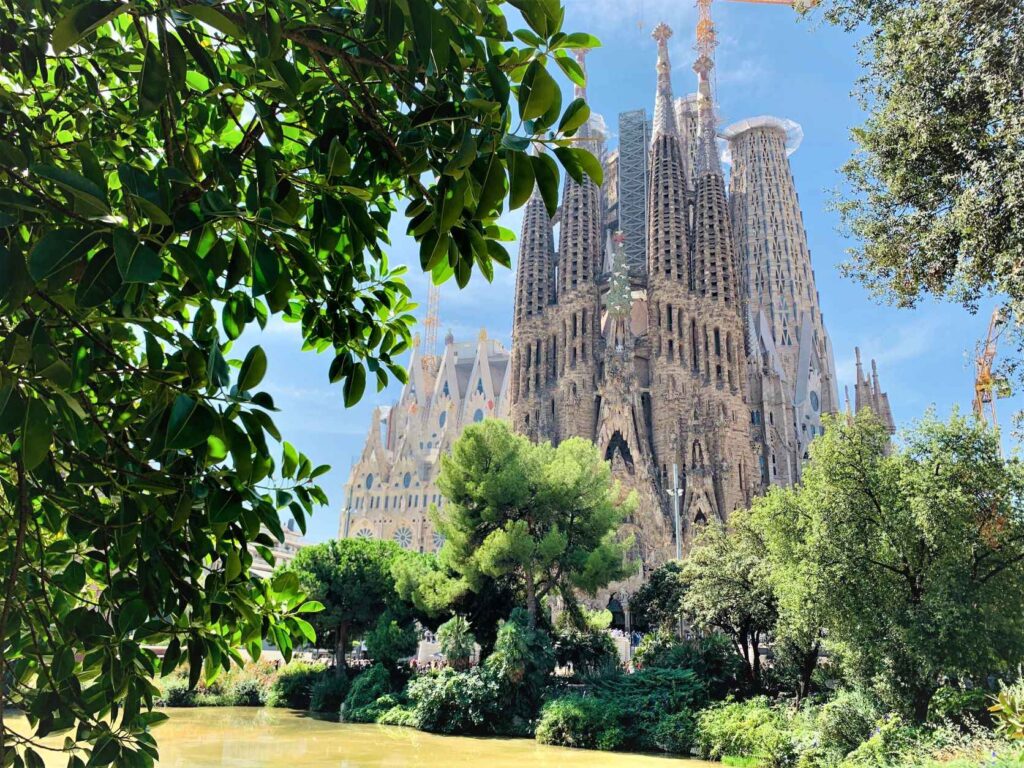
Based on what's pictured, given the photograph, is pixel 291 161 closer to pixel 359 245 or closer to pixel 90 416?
pixel 359 245

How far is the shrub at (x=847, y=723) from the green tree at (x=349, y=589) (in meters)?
→ 14.4

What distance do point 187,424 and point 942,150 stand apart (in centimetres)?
1043

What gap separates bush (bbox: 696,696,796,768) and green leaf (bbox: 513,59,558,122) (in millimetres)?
15943

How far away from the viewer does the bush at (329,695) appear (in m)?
25.0

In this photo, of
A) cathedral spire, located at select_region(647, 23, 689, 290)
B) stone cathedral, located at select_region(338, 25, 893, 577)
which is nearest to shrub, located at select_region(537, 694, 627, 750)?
stone cathedral, located at select_region(338, 25, 893, 577)

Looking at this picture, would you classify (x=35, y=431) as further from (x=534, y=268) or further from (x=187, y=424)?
(x=534, y=268)

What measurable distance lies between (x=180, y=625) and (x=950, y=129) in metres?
9.92

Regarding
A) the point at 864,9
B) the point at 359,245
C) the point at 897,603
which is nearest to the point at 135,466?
the point at 359,245

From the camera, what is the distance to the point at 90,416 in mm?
2445

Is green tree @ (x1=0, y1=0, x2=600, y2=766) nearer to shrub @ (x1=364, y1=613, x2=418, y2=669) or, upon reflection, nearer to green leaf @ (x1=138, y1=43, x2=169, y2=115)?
green leaf @ (x1=138, y1=43, x2=169, y2=115)

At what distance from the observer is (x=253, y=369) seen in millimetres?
2012

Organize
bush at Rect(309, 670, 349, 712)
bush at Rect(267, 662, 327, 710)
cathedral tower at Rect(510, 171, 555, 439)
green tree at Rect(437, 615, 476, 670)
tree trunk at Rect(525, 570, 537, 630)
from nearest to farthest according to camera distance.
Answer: green tree at Rect(437, 615, 476, 670) < tree trunk at Rect(525, 570, 537, 630) < bush at Rect(309, 670, 349, 712) < bush at Rect(267, 662, 327, 710) < cathedral tower at Rect(510, 171, 555, 439)

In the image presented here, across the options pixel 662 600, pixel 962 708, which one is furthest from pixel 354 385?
pixel 662 600

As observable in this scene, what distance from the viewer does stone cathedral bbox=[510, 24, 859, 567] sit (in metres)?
44.6
